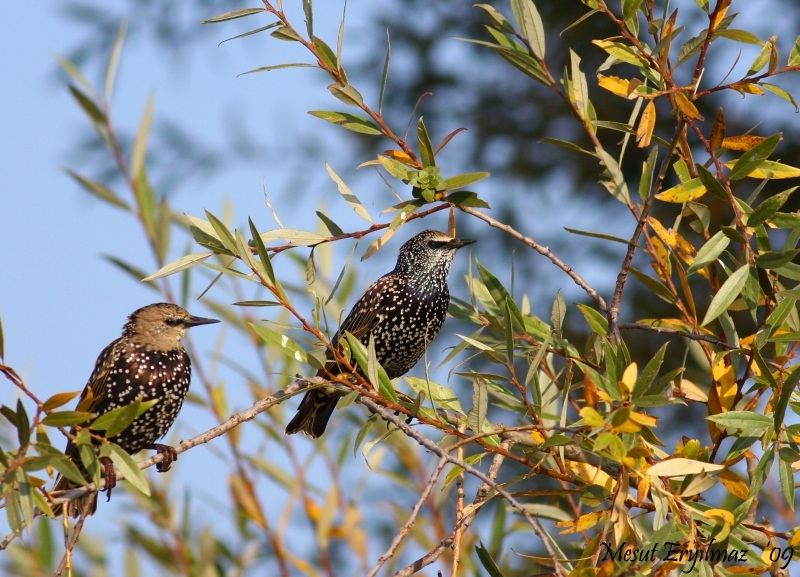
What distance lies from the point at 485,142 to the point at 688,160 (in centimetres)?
592

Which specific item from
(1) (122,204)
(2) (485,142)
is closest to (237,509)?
(1) (122,204)

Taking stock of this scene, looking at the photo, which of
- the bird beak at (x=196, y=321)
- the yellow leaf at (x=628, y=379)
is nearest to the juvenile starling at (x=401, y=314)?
the bird beak at (x=196, y=321)

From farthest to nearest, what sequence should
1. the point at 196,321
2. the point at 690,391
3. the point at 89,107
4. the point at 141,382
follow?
1. the point at 196,321
2. the point at 141,382
3. the point at 89,107
4. the point at 690,391

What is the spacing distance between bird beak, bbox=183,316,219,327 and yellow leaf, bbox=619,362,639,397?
9.17ft

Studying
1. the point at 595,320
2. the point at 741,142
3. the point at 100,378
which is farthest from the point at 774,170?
the point at 100,378

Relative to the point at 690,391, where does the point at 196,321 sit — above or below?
below

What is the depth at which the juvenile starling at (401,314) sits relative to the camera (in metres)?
4.57

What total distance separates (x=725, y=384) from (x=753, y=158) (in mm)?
546

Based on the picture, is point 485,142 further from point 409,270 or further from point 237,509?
point 237,509

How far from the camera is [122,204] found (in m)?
4.16

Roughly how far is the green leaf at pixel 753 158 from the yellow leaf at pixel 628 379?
1.99ft

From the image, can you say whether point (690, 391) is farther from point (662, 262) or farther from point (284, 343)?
point (284, 343)

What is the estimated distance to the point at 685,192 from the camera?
7.84ft

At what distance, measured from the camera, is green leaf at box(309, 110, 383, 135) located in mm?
2553
